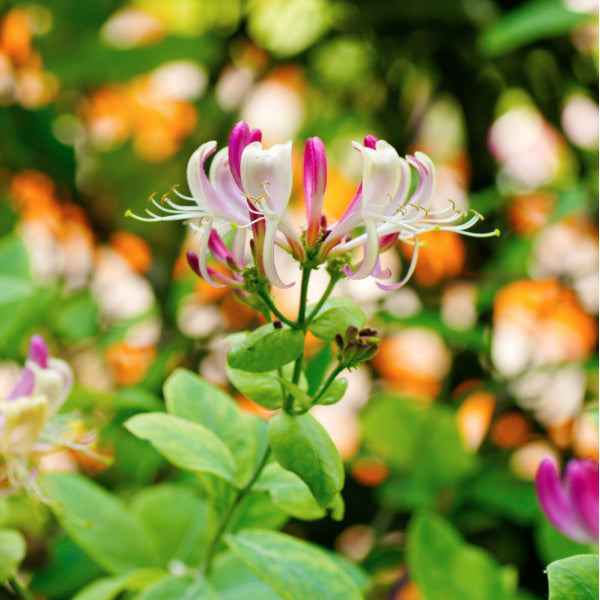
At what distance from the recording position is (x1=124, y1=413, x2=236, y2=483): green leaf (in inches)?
15.8

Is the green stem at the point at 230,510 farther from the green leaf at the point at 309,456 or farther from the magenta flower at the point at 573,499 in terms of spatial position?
the magenta flower at the point at 573,499

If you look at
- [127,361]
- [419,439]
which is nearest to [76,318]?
[127,361]

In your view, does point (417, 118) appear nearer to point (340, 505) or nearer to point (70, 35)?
point (70, 35)

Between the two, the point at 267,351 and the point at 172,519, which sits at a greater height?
the point at 267,351

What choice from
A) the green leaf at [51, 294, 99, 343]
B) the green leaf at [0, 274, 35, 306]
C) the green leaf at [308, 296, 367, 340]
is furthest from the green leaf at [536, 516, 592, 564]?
the green leaf at [51, 294, 99, 343]

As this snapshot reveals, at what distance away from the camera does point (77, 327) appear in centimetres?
94

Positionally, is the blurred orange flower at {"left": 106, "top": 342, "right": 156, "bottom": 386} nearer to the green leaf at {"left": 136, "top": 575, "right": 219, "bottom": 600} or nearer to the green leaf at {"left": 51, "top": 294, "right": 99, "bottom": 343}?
the green leaf at {"left": 51, "top": 294, "right": 99, "bottom": 343}

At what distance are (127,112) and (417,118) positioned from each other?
493mm

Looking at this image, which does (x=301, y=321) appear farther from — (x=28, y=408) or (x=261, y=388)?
(x=28, y=408)

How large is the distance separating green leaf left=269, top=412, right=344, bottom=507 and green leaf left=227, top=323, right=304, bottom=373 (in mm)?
30

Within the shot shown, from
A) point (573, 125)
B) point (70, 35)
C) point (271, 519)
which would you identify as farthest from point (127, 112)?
point (271, 519)

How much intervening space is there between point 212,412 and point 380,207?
0.19 metres

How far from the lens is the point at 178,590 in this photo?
439 mm

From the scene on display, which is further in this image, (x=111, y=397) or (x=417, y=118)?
(x=417, y=118)
